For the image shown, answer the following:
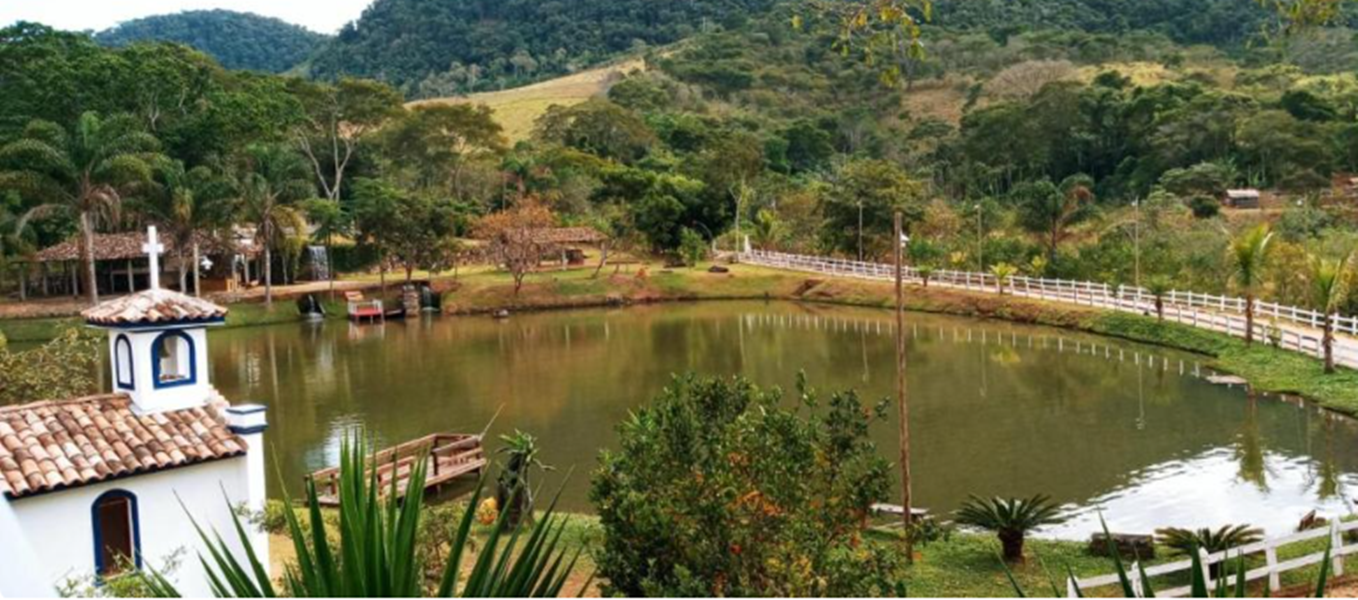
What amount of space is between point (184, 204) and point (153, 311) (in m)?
32.6

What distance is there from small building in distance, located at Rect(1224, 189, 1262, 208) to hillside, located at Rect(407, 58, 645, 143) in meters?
48.3

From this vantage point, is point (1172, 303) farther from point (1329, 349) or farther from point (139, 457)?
point (139, 457)

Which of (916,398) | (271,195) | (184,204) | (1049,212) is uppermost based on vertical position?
(271,195)

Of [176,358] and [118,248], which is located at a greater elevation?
[118,248]

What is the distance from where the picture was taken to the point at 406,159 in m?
63.1

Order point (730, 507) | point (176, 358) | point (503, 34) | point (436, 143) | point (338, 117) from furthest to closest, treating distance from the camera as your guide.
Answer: point (503, 34) → point (436, 143) → point (338, 117) → point (176, 358) → point (730, 507)

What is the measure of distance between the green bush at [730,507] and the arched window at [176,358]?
4.09 meters

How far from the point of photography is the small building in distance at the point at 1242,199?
51.8 m

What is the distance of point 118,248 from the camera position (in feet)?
134

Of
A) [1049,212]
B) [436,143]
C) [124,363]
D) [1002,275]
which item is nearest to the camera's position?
[124,363]

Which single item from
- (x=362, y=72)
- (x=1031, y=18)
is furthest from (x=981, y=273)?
(x=362, y=72)

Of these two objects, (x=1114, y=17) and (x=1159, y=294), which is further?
(x=1114, y=17)

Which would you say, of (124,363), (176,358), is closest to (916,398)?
(176,358)

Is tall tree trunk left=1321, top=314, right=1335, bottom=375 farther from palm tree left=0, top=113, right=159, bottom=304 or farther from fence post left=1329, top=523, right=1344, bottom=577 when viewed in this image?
palm tree left=0, top=113, right=159, bottom=304
